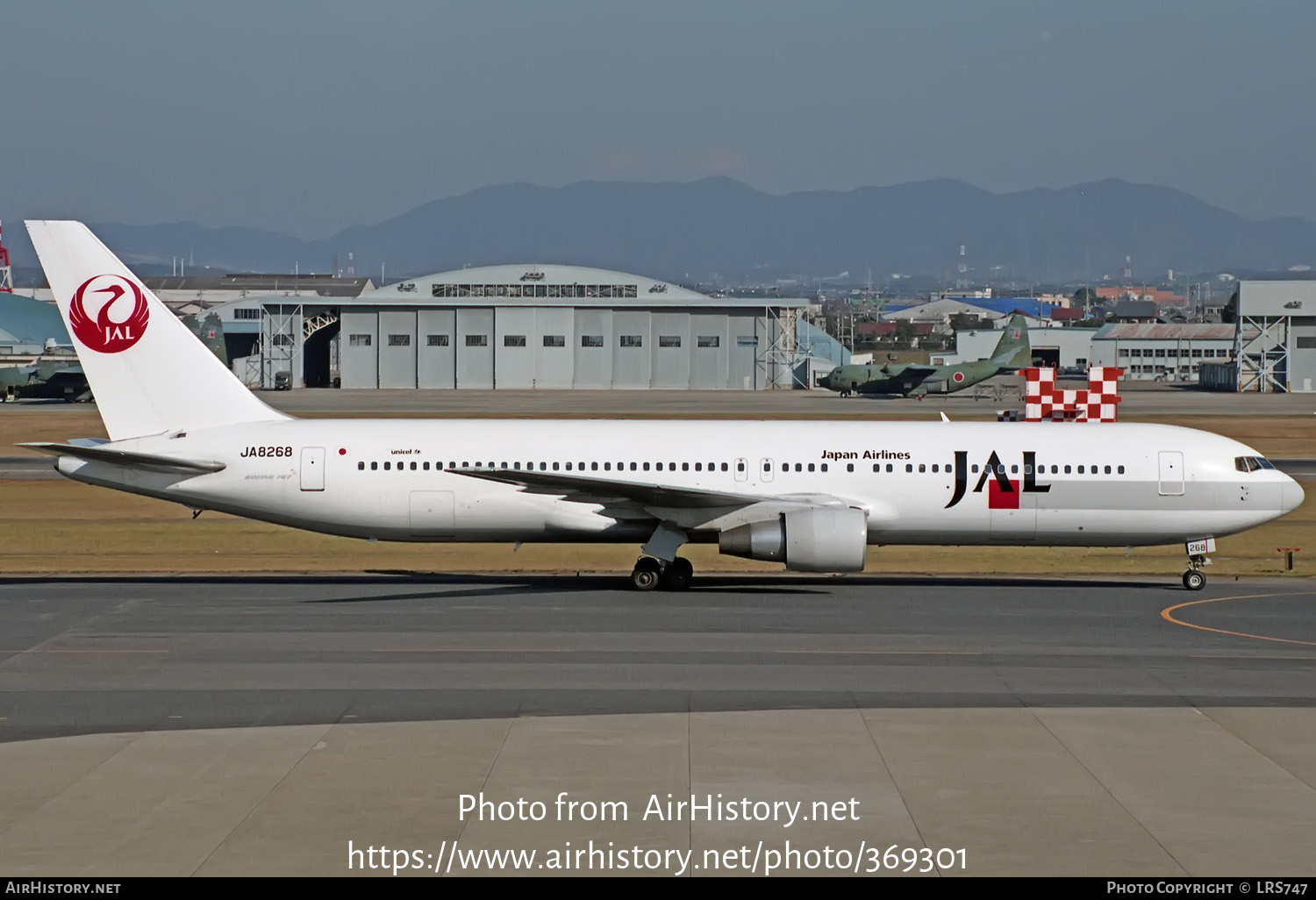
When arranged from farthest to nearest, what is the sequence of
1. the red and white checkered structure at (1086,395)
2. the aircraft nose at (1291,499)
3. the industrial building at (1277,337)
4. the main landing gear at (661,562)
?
the industrial building at (1277,337)
the red and white checkered structure at (1086,395)
the aircraft nose at (1291,499)
the main landing gear at (661,562)

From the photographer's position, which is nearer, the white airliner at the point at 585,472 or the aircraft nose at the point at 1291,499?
the white airliner at the point at 585,472

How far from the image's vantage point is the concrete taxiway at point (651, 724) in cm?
1425

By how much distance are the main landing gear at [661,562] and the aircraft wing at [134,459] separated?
9346mm

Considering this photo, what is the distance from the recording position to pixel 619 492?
31062 millimetres

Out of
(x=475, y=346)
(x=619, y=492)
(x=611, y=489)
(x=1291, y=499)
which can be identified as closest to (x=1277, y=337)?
(x=475, y=346)

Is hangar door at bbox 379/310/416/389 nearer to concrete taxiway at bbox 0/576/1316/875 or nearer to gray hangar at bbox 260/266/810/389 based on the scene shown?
gray hangar at bbox 260/266/810/389

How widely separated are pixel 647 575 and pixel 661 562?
0.39 metres

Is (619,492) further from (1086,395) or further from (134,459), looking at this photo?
(1086,395)

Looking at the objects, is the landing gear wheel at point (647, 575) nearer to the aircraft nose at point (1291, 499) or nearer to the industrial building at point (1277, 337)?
the aircraft nose at point (1291, 499)

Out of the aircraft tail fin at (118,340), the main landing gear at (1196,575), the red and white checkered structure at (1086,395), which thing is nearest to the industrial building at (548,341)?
the red and white checkered structure at (1086,395)

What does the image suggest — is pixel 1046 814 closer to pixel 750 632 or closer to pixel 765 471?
pixel 750 632

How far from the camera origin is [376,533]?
107 ft

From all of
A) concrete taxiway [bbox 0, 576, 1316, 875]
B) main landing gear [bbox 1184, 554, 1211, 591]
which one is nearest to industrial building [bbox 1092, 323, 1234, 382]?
main landing gear [bbox 1184, 554, 1211, 591]

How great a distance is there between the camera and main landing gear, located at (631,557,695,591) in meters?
31.8
